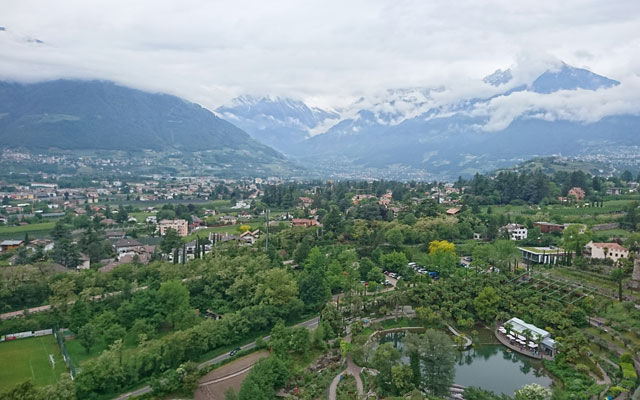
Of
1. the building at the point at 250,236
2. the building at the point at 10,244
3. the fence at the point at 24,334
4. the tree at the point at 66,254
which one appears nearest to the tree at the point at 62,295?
the fence at the point at 24,334

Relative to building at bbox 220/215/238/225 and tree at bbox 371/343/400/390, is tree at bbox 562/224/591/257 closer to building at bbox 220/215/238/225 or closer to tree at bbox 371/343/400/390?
tree at bbox 371/343/400/390

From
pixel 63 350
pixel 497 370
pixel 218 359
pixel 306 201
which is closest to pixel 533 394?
pixel 497 370

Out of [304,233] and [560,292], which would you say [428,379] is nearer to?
[560,292]

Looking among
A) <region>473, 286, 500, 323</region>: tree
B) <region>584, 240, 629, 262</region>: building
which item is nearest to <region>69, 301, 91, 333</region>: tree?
<region>473, 286, 500, 323</region>: tree

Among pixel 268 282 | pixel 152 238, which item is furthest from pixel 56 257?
pixel 268 282

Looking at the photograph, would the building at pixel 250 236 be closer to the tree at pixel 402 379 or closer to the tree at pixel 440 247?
the tree at pixel 440 247

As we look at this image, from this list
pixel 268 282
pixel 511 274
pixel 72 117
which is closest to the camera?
pixel 268 282

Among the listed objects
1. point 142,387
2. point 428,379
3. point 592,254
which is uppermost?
point 592,254

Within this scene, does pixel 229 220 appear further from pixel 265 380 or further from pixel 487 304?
pixel 265 380
